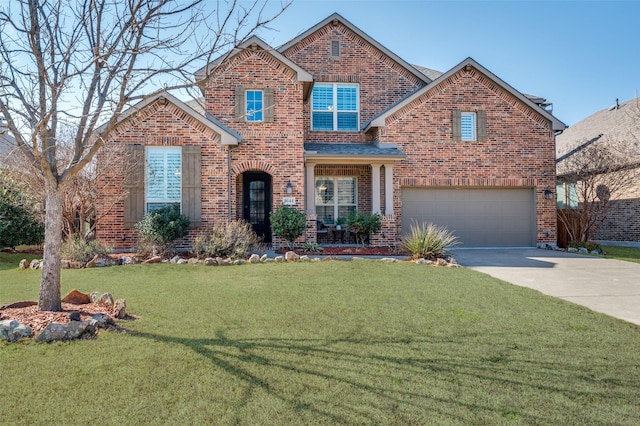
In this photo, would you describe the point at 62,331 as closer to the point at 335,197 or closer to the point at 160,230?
the point at 160,230

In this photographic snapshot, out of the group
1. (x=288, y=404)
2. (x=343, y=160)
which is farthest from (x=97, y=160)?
(x=288, y=404)

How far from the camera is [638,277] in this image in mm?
8266

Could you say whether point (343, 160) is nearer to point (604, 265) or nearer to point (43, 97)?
point (604, 265)

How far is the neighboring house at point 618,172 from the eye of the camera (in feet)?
49.3

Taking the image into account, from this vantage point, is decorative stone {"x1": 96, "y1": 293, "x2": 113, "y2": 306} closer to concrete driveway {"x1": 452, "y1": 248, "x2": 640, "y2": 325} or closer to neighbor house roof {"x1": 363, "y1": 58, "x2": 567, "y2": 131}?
concrete driveway {"x1": 452, "y1": 248, "x2": 640, "y2": 325}

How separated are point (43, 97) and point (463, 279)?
732 cm

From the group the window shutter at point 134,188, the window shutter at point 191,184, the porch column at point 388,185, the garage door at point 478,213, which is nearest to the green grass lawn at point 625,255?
the garage door at point 478,213

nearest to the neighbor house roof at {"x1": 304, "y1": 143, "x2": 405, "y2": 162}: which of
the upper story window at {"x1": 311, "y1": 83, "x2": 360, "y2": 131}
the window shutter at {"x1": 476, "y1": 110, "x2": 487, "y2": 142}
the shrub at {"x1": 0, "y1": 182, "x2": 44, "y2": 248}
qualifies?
the upper story window at {"x1": 311, "y1": 83, "x2": 360, "y2": 131}

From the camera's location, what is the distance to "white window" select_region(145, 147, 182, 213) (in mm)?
12031

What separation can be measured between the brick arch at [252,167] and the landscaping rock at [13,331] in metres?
8.79

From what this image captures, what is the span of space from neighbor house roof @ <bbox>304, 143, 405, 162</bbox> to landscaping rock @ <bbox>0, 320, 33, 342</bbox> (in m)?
9.71

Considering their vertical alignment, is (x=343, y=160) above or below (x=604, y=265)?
above

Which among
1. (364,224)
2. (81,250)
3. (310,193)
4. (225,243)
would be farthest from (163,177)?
(364,224)

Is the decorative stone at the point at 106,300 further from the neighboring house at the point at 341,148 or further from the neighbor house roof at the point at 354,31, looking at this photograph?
the neighbor house roof at the point at 354,31
